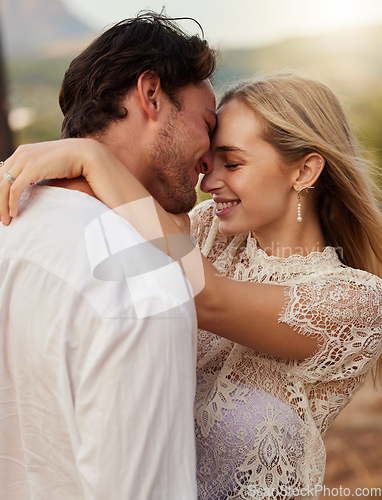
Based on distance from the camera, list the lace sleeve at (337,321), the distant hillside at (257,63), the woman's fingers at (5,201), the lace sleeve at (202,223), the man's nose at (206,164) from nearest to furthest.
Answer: the woman's fingers at (5,201) < the lace sleeve at (337,321) < the man's nose at (206,164) < the lace sleeve at (202,223) < the distant hillside at (257,63)

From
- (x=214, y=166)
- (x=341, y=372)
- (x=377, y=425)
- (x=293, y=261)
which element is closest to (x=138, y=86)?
(x=214, y=166)

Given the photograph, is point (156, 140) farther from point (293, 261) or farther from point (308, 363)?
point (308, 363)

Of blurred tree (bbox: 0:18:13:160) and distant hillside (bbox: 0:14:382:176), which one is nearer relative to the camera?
blurred tree (bbox: 0:18:13:160)

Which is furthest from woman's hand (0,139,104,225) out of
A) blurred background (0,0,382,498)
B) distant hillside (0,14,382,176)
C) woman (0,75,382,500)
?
distant hillside (0,14,382,176)

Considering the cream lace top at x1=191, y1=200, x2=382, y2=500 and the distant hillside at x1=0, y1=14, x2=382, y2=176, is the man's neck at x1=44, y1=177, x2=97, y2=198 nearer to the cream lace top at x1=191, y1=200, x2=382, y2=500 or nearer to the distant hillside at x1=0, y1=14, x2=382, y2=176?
the cream lace top at x1=191, y1=200, x2=382, y2=500

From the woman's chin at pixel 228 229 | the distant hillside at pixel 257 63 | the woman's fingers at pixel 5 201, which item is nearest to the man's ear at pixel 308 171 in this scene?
the woman's chin at pixel 228 229

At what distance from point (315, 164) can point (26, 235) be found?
4.44 feet

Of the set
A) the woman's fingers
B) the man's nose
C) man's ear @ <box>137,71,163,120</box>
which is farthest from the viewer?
the man's nose

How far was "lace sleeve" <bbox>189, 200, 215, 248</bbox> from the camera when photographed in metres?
2.72

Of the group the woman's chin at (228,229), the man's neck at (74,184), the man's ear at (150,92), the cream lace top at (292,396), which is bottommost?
the cream lace top at (292,396)

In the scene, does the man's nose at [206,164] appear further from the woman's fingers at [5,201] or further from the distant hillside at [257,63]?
the distant hillside at [257,63]

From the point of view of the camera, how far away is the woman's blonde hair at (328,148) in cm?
234

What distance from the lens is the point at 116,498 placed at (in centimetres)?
126

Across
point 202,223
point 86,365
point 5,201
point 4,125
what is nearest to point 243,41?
point 4,125
